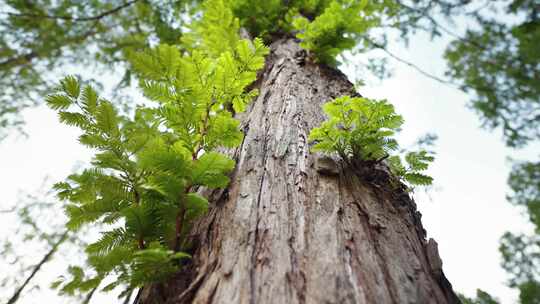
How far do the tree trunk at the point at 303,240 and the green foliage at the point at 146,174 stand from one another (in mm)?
112

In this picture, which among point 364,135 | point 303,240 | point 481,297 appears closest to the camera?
point 303,240

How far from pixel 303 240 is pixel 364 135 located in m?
0.51

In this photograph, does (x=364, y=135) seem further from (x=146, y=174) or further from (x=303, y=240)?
(x=146, y=174)

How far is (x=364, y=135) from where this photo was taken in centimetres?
109

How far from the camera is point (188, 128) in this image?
3.49ft

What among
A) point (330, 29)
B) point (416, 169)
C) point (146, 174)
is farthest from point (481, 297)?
point (146, 174)

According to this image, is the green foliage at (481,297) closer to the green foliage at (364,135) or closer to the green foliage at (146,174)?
the green foliage at (364,135)

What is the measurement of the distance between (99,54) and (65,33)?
1.39 meters

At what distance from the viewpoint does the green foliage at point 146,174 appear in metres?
0.82

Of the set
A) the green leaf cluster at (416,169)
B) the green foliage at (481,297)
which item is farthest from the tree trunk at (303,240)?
the green foliage at (481,297)

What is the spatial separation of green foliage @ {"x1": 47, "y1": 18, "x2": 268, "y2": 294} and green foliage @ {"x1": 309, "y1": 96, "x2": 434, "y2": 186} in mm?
372

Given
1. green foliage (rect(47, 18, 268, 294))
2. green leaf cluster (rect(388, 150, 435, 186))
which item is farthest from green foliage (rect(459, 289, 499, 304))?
green foliage (rect(47, 18, 268, 294))

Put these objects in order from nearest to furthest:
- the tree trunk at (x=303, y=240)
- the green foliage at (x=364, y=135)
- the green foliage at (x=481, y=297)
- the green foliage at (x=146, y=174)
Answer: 1. the tree trunk at (x=303, y=240)
2. the green foliage at (x=146, y=174)
3. the green foliage at (x=364, y=135)
4. the green foliage at (x=481, y=297)

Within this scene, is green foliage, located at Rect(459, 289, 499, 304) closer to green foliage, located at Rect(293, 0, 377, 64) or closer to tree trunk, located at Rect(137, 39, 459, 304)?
tree trunk, located at Rect(137, 39, 459, 304)
